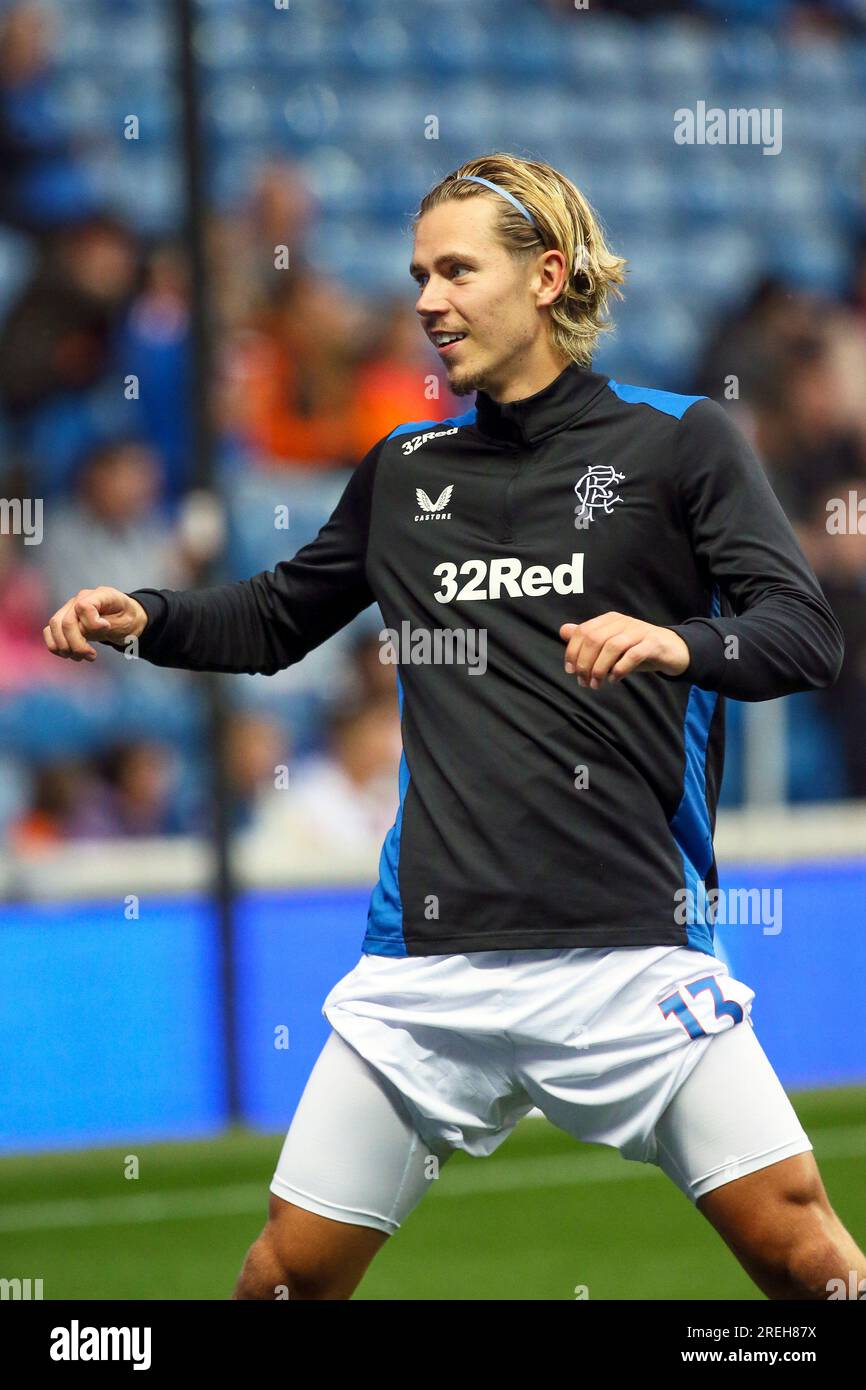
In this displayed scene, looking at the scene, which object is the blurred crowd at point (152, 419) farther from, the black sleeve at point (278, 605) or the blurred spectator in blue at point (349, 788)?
the black sleeve at point (278, 605)

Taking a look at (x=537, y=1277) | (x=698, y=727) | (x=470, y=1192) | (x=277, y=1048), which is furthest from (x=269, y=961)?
(x=698, y=727)

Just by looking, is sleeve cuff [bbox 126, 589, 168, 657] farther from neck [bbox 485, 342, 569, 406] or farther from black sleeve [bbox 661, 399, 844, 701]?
black sleeve [bbox 661, 399, 844, 701]

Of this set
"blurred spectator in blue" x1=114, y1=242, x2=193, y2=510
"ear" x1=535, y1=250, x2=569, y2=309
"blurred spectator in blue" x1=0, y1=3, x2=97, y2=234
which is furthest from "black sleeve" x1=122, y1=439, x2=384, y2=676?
"blurred spectator in blue" x1=0, y1=3, x2=97, y2=234

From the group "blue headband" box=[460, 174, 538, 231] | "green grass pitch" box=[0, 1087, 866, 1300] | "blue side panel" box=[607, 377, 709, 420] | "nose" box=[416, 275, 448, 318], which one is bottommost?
"green grass pitch" box=[0, 1087, 866, 1300]

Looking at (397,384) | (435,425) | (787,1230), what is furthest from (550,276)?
(397,384)

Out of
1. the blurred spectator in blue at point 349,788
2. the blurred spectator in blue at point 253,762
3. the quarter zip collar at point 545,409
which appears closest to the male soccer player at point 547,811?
the quarter zip collar at point 545,409

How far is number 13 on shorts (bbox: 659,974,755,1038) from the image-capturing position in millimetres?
2668

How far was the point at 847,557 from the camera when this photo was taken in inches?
296

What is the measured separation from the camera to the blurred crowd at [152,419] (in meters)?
6.32

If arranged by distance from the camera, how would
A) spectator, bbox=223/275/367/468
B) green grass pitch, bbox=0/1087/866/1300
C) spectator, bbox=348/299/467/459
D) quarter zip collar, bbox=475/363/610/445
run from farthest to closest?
spectator, bbox=348/299/467/459 → spectator, bbox=223/275/367/468 → green grass pitch, bbox=0/1087/866/1300 → quarter zip collar, bbox=475/363/610/445

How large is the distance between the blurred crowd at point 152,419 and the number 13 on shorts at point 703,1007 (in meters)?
3.53

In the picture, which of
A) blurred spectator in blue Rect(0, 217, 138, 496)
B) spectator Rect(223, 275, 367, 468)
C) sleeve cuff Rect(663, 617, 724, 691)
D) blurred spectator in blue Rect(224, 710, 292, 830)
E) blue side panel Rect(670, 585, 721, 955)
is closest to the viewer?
sleeve cuff Rect(663, 617, 724, 691)

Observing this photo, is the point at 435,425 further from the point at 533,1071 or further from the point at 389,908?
the point at 533,1071

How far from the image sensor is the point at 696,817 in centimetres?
282
